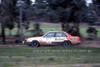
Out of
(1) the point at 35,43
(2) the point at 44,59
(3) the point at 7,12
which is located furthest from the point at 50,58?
(3) the point at 7,12

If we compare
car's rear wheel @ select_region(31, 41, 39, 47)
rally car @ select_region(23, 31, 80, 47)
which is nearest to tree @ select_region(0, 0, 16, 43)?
rally car @ select_region(23, 31, 80, 47)

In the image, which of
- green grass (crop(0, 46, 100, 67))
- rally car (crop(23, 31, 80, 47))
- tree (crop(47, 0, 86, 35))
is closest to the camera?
green grass (crop(0, 46, 100, 67))

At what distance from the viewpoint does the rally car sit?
1376cm

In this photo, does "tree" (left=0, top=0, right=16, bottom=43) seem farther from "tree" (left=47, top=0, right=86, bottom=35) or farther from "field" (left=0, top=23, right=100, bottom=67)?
"field" (left=0, top=23, right=100, bottom=67)

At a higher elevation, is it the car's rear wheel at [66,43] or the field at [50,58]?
the car's rear wheel at [66,43]

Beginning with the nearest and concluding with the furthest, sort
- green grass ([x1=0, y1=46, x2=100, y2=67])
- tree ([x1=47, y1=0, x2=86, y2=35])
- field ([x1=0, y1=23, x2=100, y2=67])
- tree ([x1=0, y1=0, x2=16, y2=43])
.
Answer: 1. field ([x1=0, y1=23, x2=100, y2=67])
2. green grass ([x1=0, y1=46, x2=100, y2=67])
3. tree ([x1=0, y1=0, x2=16, y2=43])
4. tree ([x1=47, y1=0, x2=86, y2=35])

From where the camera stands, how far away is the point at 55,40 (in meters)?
13.9

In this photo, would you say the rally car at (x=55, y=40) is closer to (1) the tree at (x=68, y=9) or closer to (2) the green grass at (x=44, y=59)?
(2) the green grass at (x=44, y=59)

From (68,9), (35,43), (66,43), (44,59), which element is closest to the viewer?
(44,59)

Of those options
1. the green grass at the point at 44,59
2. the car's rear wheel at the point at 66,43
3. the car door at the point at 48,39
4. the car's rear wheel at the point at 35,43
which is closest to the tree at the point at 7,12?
the car's rear wheel at the point at 35,43

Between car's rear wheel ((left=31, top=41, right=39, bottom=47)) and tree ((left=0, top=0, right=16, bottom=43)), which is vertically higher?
tree ((left=0, top=0, right=16, bottom=43))

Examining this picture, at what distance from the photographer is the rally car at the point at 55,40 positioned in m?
13.8

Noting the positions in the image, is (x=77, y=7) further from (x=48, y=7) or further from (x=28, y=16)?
(x=28, y=16)

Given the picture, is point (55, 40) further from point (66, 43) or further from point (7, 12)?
point (7, 12)
